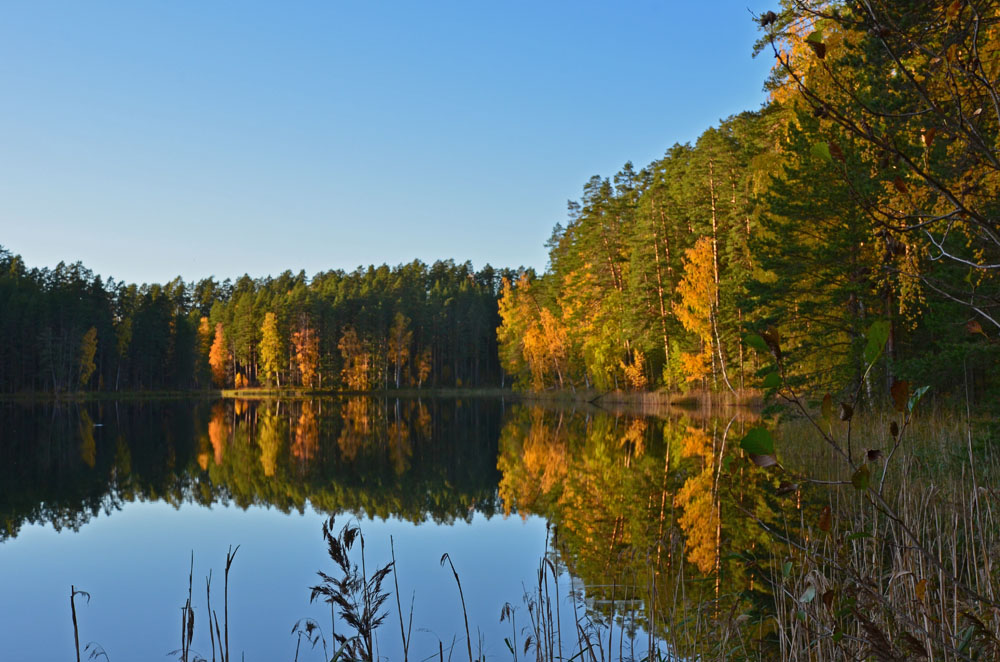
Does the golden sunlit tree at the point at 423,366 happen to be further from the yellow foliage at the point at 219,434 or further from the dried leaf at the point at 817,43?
the dried leaf at the point at 817,43

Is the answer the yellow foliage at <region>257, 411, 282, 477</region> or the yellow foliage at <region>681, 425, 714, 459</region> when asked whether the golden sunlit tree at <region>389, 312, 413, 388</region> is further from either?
the yellow foliage at <region>681, 425, 714, 459</region>

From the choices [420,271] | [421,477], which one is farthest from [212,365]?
[421,477]

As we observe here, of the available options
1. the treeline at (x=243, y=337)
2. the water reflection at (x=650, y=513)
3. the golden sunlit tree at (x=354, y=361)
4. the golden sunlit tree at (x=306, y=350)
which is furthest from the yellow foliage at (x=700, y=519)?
the golden sunlit tree at (x=306, y=350)

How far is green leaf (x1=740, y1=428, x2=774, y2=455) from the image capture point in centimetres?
138

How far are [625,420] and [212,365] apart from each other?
6575 centimetres

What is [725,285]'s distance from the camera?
97.8 feet

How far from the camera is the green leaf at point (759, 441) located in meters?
1.38

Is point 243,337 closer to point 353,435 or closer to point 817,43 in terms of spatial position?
point 353,435

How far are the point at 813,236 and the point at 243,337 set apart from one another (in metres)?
71.0

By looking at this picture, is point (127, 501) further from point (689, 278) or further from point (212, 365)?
point (212, 365)

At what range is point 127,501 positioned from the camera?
43.9 ft

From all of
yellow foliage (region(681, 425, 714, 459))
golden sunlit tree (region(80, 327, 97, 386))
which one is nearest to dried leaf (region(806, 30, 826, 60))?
yellow foliage (region(681, 425, 714, 459))

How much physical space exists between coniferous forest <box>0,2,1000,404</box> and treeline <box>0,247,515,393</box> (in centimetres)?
24

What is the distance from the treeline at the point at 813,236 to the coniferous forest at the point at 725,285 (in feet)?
0.16
